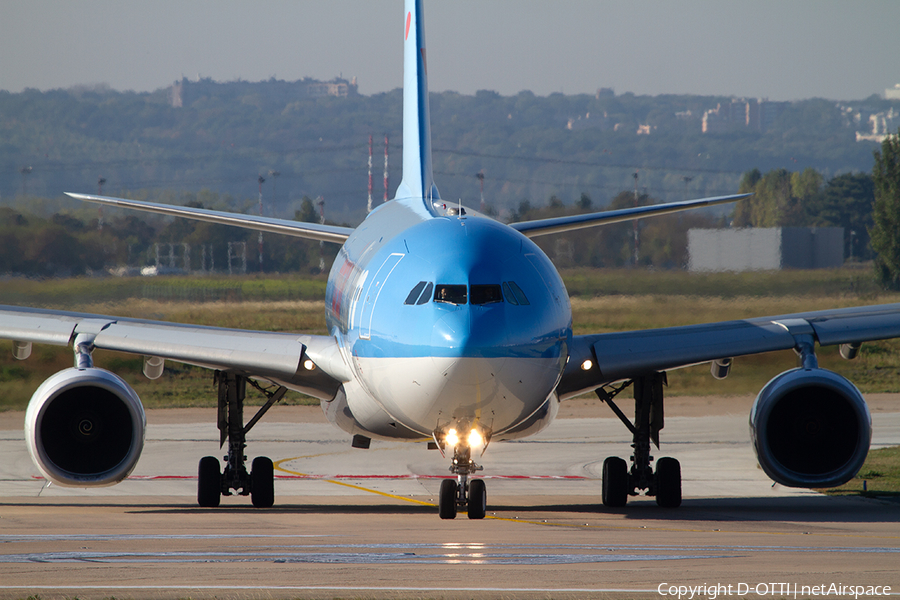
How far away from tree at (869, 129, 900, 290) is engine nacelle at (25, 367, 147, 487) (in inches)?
1073

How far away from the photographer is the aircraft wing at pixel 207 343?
14.5 metres

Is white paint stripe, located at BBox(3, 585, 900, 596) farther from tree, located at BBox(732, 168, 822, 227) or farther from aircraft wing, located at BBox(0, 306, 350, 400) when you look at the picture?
tree, located at BBox(732, 168, 822, 227)

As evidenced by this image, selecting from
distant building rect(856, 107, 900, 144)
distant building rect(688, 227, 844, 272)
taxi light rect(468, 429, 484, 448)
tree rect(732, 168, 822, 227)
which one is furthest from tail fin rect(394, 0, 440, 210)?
distant building rect(856, 107, 900, 144)

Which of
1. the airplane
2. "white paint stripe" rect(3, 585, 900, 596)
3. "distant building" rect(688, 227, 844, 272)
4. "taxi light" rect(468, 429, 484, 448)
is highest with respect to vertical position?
"distant building" rect(688, 227, 844, 272)

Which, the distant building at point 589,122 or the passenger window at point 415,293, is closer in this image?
the passenger window at point 415,293

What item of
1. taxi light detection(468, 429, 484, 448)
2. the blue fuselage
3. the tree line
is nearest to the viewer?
the blue fuselage

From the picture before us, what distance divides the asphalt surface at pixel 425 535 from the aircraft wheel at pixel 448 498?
0.15 m

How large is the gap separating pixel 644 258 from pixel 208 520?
2028cm

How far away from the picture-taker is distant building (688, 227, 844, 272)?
2941 centimetres

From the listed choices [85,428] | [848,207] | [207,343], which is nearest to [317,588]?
[85,428]

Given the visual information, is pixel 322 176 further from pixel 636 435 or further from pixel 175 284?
pixel 636 435

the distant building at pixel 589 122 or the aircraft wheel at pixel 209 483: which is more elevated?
the distant building at pixel 589 122

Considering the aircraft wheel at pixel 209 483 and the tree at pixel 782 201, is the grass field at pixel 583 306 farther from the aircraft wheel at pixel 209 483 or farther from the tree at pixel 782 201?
the aircraft wheel at pixel 209 483

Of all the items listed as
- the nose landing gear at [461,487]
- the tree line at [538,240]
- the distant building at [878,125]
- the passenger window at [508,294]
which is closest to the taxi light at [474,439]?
the nose landing gear at [461,487]
